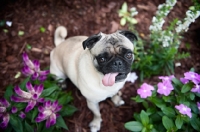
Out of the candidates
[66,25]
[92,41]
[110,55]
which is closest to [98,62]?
[110,55]

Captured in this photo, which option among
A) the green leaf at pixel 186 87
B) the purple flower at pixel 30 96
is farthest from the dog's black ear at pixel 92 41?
the green leaf at pixel 186 87

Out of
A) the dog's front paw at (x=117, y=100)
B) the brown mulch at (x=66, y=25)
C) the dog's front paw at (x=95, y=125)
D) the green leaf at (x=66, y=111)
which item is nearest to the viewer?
the green leaf at (x=66, y=111)

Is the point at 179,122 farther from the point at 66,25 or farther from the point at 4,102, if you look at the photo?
the point at 66,25

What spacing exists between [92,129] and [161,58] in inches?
55.4

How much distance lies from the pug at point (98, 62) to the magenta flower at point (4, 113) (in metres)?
0.81

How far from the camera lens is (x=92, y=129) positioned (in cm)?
280

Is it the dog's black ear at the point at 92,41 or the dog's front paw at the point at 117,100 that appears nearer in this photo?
the dog's black ear at the point at 92,41

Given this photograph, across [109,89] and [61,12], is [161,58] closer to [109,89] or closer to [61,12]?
[109,89]

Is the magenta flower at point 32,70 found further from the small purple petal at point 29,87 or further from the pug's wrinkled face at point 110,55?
the pug's wrinkled face at point 110,55

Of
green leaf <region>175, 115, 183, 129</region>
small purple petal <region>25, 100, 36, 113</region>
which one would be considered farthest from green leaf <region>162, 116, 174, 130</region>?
small purple petal <region>25, 100, 36, 113</region>

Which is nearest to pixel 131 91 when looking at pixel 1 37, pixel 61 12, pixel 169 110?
pixel 169 110

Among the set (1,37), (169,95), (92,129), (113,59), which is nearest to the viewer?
(113,59)

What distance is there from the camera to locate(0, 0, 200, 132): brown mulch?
3.18m

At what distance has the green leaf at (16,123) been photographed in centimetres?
223
